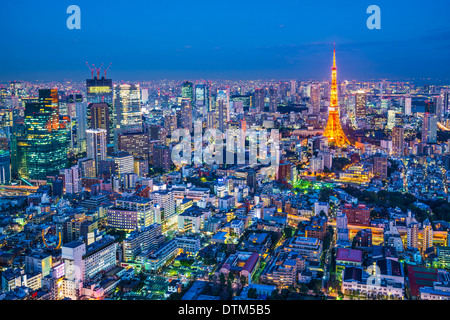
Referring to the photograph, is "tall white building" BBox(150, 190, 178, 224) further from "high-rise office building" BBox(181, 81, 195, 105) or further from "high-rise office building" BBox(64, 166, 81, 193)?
"high-rise office building" BBox(181, 81, 195, 105)

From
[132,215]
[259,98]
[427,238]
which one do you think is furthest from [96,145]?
[259,98]

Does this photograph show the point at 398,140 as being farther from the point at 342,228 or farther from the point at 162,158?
the point at 342,228

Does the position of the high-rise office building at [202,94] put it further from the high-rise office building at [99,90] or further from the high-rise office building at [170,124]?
the high-rise office building at [99,90]

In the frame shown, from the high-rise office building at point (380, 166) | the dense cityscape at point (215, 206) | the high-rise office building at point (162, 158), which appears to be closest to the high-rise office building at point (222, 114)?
the dense cityscape at point (215, 206)
